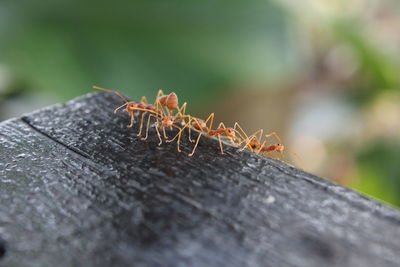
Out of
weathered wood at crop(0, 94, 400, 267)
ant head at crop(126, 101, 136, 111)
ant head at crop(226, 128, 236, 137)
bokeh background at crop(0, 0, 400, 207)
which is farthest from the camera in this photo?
bokeh background at crop(0, 0, 400, 207)

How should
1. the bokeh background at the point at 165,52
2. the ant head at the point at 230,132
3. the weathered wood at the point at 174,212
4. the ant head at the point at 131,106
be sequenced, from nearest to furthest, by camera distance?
the weathered wood at the point at 174,212 → the ant head at the point at 131,106 → the ant head at the point at 230,132 → the bokeh background at the point at 165,52

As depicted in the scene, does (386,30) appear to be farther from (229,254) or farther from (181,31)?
(229,254)

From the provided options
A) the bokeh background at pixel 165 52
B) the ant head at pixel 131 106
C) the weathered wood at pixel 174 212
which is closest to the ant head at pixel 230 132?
the ant head at pixel 131 106

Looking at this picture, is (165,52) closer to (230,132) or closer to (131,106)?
(230,132)

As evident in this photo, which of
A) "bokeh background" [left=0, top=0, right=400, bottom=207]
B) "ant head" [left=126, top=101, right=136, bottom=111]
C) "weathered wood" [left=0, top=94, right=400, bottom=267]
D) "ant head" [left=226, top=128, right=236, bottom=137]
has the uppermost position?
"bokeh background" [left=0, top=0, right=400, bottom=207]

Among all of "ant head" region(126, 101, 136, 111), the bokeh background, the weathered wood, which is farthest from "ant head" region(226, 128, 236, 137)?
the bokeh background

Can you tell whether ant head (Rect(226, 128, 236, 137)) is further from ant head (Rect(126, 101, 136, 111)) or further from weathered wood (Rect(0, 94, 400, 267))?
weathered wood (Rect(0, 94, 400, 267))

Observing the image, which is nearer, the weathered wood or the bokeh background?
the weathered wood

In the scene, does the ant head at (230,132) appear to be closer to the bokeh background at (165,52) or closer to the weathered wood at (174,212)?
the weathered wood at (174,212)

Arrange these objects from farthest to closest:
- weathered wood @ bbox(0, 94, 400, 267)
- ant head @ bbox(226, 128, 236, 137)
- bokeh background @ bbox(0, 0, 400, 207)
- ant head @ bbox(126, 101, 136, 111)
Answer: bokeh background @ bbox(0, 0, 400, 207), ant head @ bbox(226, 128, 236, 137), ant head @ bbox(126, 101, 136, 111), weathered wood @ bbox(0, 94, 400, 267)
